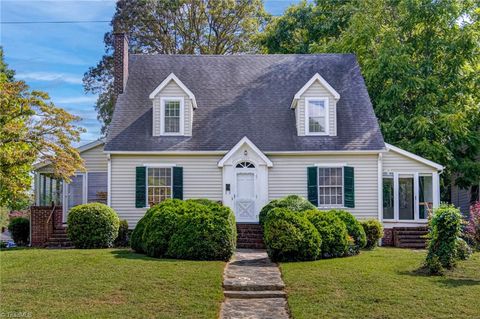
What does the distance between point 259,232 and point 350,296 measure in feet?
29.0

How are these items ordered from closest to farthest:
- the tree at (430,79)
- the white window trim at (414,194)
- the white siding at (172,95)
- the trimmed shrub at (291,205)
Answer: the trimmed shrub at (291,205) < the white window trim at (414,194) < the white siding at (172,95) < the tree at (430,79)

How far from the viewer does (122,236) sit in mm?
19719

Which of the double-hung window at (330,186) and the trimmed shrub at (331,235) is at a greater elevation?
the double-hung window at (330,186)

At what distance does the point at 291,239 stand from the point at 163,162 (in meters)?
8.07

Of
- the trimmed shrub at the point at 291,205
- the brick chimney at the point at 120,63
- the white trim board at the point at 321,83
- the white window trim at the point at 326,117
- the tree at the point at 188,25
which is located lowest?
the trimmed shrub at the point at 291,205

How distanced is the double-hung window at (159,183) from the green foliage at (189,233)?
16.4 ft

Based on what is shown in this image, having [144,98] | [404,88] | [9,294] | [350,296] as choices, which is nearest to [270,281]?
[350,296]

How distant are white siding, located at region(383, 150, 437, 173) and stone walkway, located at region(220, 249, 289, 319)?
28.0ft

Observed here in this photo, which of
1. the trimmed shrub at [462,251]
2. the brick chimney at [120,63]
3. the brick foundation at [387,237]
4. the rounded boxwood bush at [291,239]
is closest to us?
the trimmed shrub at [462,251]

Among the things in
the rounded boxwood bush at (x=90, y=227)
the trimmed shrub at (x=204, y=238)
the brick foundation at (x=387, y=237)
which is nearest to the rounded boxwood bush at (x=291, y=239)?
the trimmed shrub at (x=204, y=238)

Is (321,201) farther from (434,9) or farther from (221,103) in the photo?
(434,9)

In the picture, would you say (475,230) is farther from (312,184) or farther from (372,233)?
(312,184)

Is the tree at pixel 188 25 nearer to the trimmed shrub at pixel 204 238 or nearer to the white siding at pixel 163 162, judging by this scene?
the white siding at pixel 163 162

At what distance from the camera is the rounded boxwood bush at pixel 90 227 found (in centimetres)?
1794
